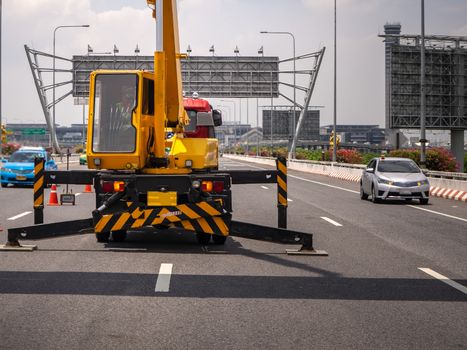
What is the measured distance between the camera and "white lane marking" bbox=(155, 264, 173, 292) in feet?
26.9

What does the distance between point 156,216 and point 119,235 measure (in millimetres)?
1441

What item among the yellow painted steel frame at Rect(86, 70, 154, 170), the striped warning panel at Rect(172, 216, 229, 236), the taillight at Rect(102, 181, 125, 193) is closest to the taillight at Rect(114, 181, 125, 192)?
the taillight at Rect(102, 181, 125, 193)

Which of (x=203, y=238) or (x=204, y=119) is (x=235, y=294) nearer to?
(x=203, y=238)

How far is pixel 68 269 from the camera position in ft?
31.2

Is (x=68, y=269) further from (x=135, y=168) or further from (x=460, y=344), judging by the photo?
(x=460, y=344)

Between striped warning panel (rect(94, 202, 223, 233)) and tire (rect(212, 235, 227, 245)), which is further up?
striped warning panel (rect(94, 202, 223, 233))

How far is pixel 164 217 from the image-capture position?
36.8 ft

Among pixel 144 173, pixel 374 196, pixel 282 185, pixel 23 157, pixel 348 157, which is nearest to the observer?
pixel 144 173

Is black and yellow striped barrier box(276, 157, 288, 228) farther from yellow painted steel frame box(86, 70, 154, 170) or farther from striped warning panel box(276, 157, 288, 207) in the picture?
yellow painted steel frame box(86, 70, 154, 170)

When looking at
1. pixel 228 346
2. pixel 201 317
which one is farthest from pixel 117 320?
pixel 228 346

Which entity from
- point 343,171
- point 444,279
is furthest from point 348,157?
point 444,279

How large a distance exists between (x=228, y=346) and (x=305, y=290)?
2632 mm

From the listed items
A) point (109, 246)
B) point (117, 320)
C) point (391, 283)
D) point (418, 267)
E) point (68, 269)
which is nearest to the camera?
point (117, 320)

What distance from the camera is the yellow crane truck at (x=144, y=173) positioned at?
36.8 feet
